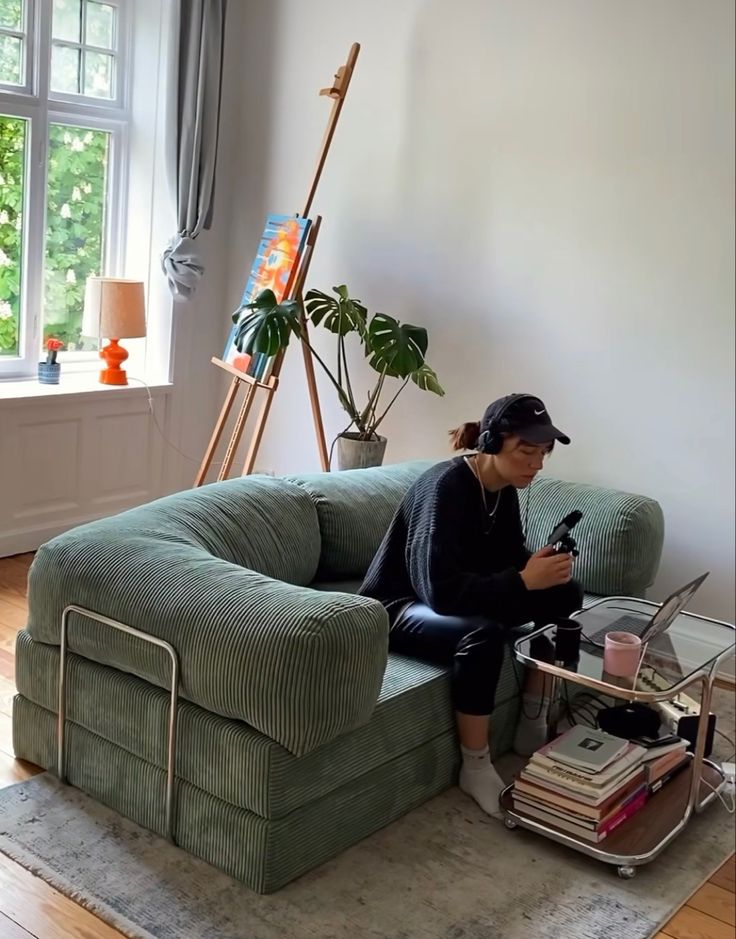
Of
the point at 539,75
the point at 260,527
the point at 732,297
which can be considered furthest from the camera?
the point at 539,75

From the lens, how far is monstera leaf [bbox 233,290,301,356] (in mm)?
4285

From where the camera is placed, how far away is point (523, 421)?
2.80m

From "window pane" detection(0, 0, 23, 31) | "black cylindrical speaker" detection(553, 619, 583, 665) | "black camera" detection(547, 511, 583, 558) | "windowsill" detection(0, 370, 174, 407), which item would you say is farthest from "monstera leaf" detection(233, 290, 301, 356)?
"black cylindrical speaker" detection(553, 619, 583, 665)

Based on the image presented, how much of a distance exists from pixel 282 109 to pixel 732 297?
2241 millimetres

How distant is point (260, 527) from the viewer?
3109 millimetres

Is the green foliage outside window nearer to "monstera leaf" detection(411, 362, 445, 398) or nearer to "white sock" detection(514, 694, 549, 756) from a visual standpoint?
"monstera leaf" detection(411, 362, 445, 398)

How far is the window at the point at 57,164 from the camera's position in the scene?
4512 mm

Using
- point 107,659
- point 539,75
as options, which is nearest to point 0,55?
point 539,75

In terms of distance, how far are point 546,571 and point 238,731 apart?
2.99 ft

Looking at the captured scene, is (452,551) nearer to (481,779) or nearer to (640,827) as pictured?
(481,779)

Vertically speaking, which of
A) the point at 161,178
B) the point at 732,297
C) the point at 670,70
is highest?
the point at 670,70

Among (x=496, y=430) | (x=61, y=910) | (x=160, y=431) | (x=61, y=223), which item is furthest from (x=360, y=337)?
(x=61, y=910)

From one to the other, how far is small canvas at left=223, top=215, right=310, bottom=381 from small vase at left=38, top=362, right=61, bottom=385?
0.70 meters

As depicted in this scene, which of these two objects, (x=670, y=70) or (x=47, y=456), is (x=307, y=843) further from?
(x=670, y=70)
